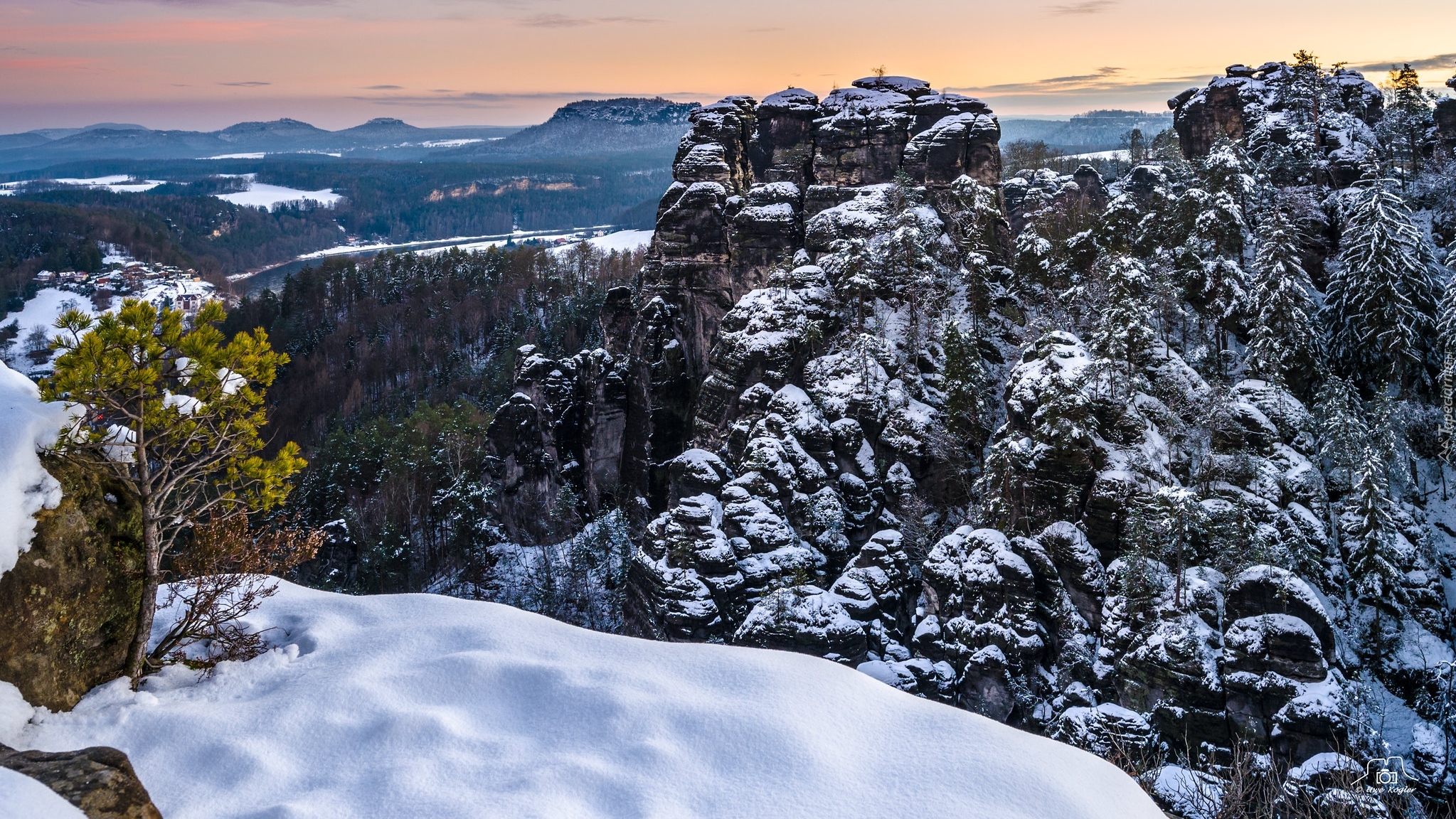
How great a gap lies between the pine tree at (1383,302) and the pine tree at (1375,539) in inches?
405

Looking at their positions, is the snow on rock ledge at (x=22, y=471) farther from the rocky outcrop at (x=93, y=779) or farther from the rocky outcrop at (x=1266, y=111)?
the rocky outcrop at (x=1266, y=111)

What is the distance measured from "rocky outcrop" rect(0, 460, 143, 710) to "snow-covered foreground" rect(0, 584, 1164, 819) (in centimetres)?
43

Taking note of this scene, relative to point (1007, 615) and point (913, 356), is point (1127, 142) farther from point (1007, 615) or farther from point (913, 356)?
point (1007, 615)

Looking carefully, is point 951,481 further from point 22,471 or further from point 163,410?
point 22,471

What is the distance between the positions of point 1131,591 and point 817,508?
505 inches

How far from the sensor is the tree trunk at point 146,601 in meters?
9.26

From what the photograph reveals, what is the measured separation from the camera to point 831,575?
112 feet

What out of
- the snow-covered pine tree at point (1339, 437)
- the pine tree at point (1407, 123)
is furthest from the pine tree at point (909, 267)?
the pine tree at point (1407, 123)

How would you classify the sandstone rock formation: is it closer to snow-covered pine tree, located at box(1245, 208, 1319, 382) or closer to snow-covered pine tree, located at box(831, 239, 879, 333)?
snow-covered pine tree, located at box(831, 239, 879, 333)

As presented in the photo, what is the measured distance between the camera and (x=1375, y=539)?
2797 cm

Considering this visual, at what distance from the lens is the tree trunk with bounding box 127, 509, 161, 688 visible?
9258mm

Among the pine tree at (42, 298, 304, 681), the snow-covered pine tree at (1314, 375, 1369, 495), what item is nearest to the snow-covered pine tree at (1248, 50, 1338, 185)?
the snow-covered pine tree at (1314, 375, 1369, 495)

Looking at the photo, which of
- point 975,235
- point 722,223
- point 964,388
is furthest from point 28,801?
point 722,223

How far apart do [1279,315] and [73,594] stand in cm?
4195
